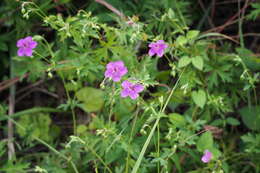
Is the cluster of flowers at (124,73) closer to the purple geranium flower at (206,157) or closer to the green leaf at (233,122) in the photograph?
the purple geranium flower at (206,157)

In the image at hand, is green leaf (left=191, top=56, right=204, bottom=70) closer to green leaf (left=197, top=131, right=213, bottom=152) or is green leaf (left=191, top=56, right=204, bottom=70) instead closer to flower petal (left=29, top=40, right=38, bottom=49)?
green leaf (left=197, top=131, right=213, bottom=152)

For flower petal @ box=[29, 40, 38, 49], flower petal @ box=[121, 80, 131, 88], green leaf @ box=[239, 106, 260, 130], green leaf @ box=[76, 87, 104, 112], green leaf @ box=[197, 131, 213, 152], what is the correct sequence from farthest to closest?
green leaf @ box=[76, 87, 104, 112] → green leaf @ box=[239, 106, 260, 130] → green leaf @ box=[197, 131, 213, 152] → flower petal @ box=[29, 40, 38, 49] → flower petal @ box=[121, 80, 131, 88]

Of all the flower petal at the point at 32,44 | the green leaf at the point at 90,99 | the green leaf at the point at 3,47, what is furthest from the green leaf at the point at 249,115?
the green leaf at the point at 3,47

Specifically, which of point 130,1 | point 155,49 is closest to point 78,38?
point 155,49

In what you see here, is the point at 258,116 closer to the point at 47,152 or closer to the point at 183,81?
the point at 183,81

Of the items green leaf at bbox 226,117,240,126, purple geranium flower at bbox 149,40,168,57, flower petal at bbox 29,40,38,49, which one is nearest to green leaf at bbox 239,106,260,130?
green leaf at bbox 226,117,240,126

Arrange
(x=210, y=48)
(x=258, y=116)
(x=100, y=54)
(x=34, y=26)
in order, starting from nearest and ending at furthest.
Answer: (x=100, y=54)
(x=258, y=116)
(x=210, y=48)
(x=34, y=26)

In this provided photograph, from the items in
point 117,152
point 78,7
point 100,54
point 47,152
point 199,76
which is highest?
point 78,7

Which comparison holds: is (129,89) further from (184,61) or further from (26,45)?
(26,45)
